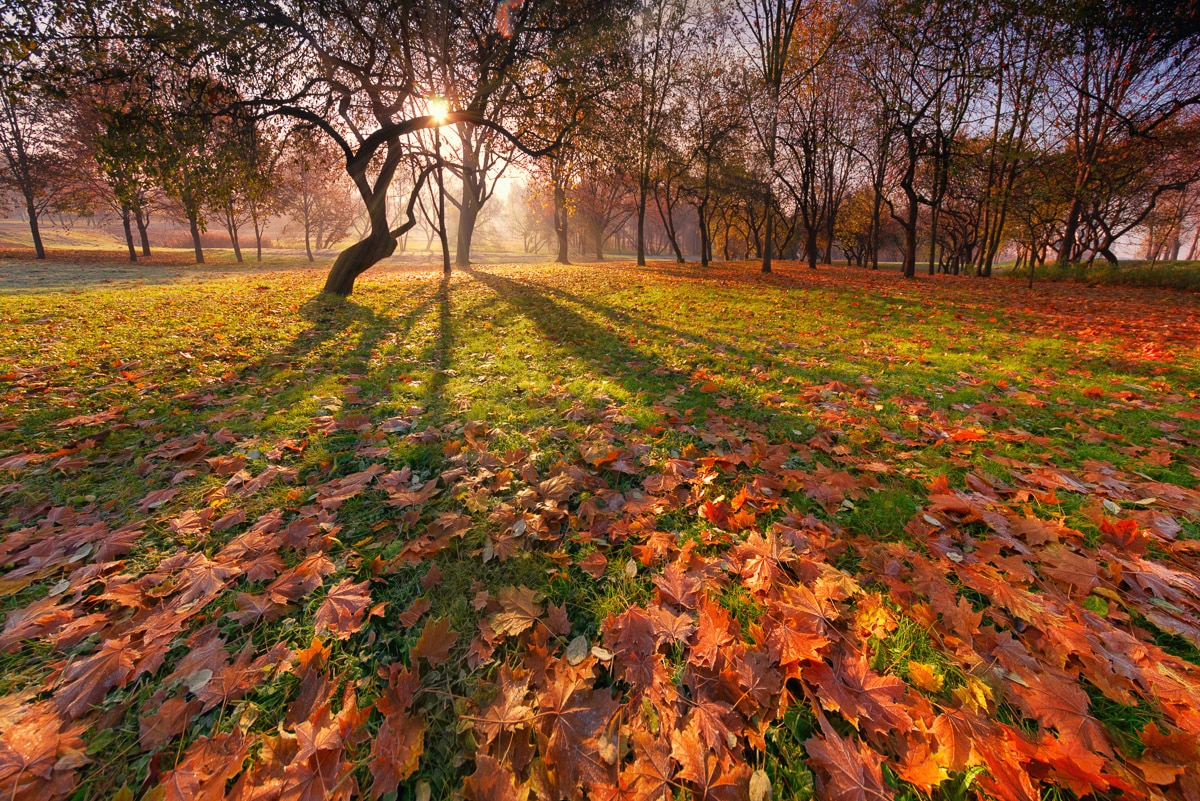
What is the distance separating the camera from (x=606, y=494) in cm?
284

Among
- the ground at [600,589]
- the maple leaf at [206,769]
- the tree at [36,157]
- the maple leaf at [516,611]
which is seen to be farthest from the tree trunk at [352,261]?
the tree at [36,157]

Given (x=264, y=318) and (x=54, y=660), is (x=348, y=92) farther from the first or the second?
(x=54, y=660)

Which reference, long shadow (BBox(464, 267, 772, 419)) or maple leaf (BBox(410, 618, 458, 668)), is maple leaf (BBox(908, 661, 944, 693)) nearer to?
maple leaf (BBox(410, 618, 458, 668))

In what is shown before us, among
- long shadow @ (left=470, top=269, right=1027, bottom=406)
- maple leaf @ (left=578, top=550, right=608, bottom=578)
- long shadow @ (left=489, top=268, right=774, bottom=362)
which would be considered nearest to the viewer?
maple leaf @ (left=578, top=550, right=608, bottom=578)

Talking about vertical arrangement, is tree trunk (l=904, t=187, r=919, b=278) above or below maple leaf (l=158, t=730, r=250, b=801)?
above

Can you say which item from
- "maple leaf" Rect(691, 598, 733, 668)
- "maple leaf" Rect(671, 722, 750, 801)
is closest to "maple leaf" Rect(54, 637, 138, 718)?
"maple leaf" Rect(671, 722, 750, 801)

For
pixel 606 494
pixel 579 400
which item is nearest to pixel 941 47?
pixel 579 400

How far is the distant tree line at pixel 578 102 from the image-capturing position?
8.14 metres

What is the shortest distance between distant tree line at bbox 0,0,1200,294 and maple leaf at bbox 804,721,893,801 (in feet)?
38.3

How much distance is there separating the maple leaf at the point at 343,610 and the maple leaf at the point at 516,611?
2.04ft

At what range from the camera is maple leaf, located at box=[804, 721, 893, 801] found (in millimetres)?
1329

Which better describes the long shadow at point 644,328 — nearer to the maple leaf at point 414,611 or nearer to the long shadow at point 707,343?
the long shadow at point 707,343

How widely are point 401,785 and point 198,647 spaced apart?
116cm

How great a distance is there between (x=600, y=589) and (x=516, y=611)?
1.37 ft
